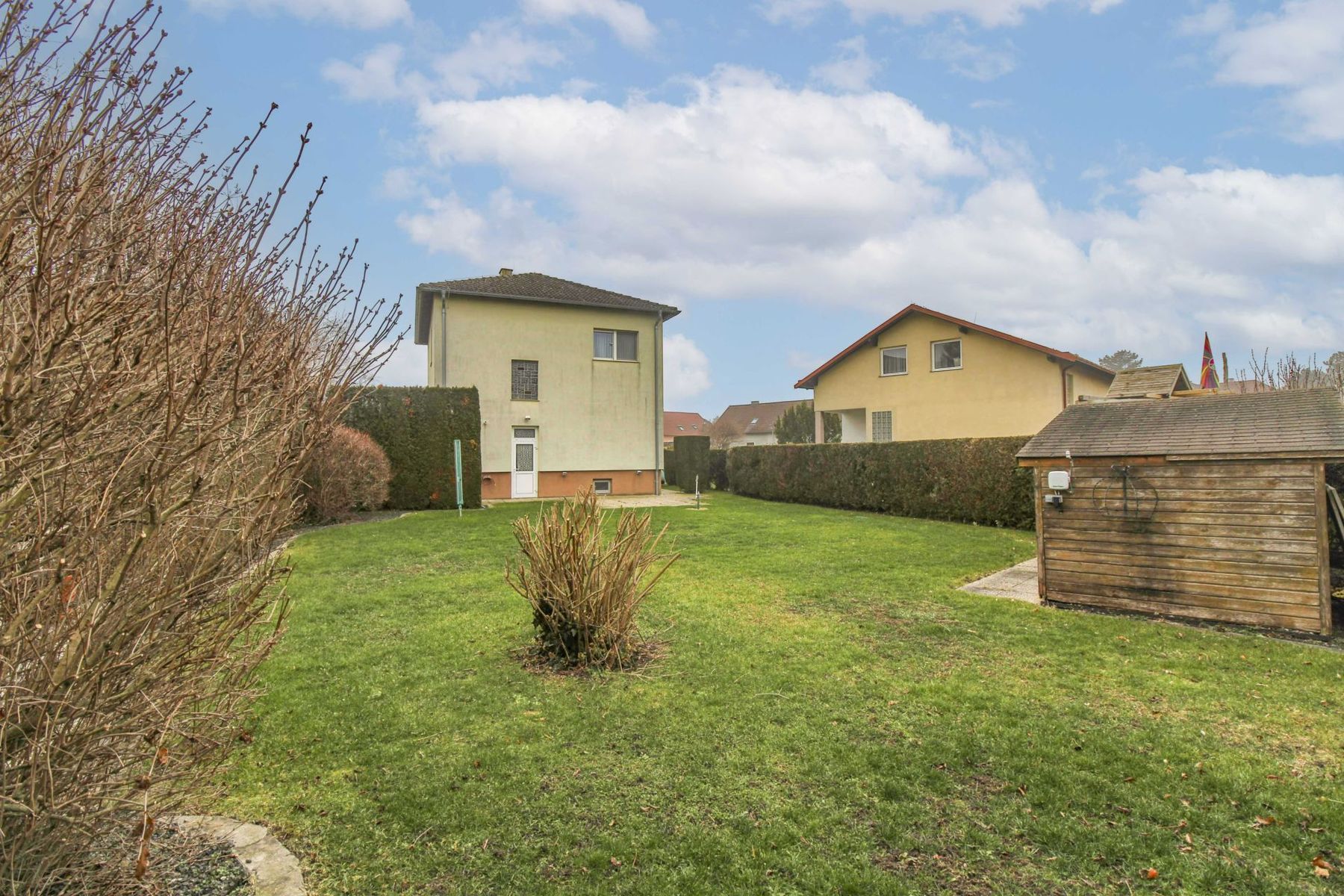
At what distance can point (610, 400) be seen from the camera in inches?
907

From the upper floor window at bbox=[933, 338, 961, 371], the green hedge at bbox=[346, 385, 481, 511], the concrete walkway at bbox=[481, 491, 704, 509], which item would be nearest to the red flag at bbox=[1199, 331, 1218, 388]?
the concrete walkway at bbox=[481, 491, 704, 509]

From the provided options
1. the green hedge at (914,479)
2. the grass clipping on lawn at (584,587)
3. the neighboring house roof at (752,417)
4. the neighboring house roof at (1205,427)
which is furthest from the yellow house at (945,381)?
the neighboring house roof at (752,417)

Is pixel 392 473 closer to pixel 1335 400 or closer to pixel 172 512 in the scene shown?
pixel 172 512

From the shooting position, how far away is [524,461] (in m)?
22.0

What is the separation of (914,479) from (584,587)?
13.3m

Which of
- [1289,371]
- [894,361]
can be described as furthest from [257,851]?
[894,361]

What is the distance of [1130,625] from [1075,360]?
1618 centimetres

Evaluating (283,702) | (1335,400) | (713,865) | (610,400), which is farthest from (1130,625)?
(610,400)

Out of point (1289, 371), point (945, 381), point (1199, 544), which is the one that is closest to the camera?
point (1199, 544)

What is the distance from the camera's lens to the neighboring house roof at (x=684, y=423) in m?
70.8

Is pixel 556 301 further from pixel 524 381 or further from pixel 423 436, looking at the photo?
pixel 423 436

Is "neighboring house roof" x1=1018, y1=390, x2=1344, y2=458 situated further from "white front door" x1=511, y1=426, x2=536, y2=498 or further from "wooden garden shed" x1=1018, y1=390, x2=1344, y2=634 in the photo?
"white front door" x1=511, y1=426, x2=536, y2=498

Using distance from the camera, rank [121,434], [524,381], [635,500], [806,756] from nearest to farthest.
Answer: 1. [121,434]
2. [806,756]
3. [635,500]
4. [524,381]

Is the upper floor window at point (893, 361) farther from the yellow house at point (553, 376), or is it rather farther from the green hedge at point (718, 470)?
the yellow house at point (553, 376)
